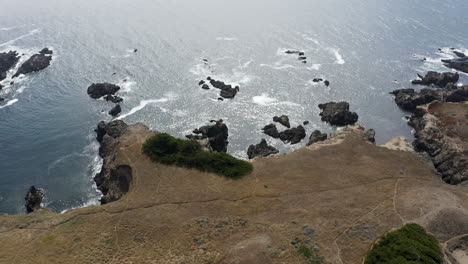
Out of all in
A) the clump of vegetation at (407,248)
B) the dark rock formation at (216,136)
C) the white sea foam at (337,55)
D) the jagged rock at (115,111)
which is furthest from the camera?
the white sea foam at (337,55)

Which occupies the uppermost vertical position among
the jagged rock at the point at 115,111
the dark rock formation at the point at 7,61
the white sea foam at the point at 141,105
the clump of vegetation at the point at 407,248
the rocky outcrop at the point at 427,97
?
the clump of vegetation at the point at 407,248

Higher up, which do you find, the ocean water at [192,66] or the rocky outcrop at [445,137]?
the rocky outcrop at [445,137]

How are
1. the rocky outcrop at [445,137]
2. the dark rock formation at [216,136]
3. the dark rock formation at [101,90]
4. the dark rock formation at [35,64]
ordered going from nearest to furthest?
1. the rocky outcrop at [445,137]
2. the dark rock formation at [216,136]
3. the dark rock formation at [101,90]
4. the dark rock formation at [35,64]

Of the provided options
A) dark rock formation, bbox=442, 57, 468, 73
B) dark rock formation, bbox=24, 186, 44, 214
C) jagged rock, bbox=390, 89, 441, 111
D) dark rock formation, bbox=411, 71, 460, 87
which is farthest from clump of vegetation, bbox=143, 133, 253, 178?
dark rock formation, bbox=442, 57, 468, 73

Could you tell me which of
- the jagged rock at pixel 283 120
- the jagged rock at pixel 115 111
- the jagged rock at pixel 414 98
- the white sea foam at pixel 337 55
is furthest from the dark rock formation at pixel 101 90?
the jagged rock at pixel 414 98

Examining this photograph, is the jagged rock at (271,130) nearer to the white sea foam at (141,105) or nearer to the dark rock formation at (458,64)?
the white sea foam at (141,105)

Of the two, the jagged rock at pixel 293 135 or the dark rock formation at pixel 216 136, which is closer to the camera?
the dark rock formation at pixel 216 136
